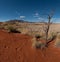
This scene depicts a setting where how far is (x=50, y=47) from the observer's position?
11438mm

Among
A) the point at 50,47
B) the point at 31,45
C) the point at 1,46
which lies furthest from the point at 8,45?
the point at 50,47

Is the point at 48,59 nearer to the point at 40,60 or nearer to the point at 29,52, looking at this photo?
the point at 40,60

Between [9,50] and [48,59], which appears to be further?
[9,50]

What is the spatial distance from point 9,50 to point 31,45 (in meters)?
2.04

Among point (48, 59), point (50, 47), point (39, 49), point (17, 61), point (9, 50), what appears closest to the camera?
point (17, 61)

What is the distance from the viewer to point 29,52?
1007cm

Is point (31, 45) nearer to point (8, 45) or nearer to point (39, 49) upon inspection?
point (39, 49)

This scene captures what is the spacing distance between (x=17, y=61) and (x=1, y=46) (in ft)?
8.06

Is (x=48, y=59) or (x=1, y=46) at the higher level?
(x=1, y=46)

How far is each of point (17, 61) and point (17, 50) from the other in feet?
5.38

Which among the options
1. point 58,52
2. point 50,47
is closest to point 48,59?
point 58,52

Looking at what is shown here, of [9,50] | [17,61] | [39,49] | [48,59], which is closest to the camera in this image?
[17,61]

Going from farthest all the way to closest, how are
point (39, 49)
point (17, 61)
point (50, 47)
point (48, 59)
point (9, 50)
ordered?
point (50, 47) → point (39, 49) → point (9, 50) → point (48, 59) → point (17, 61)

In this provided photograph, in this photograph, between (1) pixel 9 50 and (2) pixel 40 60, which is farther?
(1) pixel 9 50
